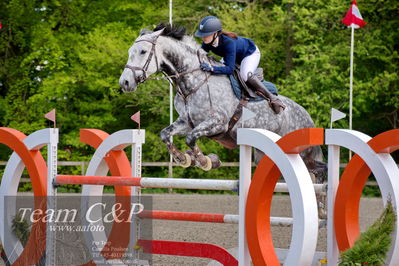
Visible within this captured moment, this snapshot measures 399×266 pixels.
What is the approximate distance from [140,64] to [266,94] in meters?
0.98

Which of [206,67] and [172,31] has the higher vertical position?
[172,31]

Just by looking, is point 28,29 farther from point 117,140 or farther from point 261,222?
point 261,222

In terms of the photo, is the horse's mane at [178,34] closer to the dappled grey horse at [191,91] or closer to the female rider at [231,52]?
the dappled grey horse at [191,91]

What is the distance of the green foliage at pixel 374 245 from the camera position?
3.07 m

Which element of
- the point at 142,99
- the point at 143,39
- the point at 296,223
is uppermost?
the point at 142,99

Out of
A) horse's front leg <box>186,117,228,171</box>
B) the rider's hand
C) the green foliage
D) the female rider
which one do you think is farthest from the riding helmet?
the green foliage

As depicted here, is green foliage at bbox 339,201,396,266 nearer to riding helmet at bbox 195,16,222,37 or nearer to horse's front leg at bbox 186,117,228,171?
horse's front leg at bbox 186,117,228,171

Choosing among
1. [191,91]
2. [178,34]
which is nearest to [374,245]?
[191,91]

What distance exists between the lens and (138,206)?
4012mm

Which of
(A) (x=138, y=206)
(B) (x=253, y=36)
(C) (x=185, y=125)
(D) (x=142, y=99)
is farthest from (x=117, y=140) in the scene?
(B) (x=253, y=36)

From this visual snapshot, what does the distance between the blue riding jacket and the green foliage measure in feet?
6.39

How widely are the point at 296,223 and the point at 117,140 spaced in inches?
55.0

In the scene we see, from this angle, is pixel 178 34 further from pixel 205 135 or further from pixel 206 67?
pixel 205 135

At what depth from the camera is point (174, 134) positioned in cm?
481
